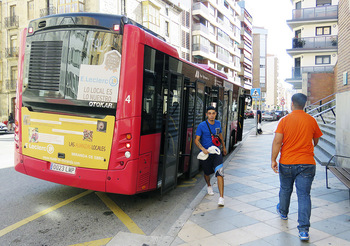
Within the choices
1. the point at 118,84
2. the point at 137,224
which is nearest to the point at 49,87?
the point at 118,84

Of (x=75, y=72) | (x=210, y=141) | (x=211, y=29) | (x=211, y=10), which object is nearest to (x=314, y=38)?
(x=211, y=29)

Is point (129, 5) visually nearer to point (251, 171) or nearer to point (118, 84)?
point (251, 171)

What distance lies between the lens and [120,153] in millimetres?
4719

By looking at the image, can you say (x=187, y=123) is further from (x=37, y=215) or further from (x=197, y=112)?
(x=37, y=215)

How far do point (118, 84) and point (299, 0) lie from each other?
3902 centimetres

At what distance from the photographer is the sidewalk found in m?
3.97

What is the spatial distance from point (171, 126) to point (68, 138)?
1815 mm

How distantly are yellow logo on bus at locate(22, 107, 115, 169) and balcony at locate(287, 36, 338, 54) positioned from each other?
116 ft

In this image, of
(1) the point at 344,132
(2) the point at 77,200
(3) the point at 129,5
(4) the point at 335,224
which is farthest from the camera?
(3) the point at 129,5

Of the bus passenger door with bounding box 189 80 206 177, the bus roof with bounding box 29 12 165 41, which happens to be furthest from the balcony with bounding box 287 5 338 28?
the bus roof with bounding box 29 12 165 41

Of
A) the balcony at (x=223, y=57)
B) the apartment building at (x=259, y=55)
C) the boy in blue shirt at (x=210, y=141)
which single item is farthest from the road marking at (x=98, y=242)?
the apartment building at (x=259, y=55)

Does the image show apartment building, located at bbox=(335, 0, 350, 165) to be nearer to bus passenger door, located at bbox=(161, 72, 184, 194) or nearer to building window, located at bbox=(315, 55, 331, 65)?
bus passenger door, located at bbox=(161, 72, 184, 194)

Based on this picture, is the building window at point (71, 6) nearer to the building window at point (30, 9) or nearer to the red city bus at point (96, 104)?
the building window at point (30, 9)

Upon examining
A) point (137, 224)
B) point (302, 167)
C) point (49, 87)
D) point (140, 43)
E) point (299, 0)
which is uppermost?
point (299, 0)
